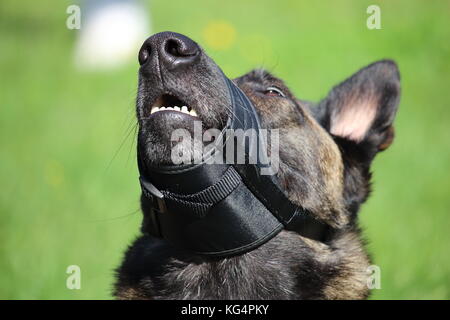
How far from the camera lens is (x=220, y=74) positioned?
334 centimetres

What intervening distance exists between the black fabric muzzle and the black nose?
0.35 m

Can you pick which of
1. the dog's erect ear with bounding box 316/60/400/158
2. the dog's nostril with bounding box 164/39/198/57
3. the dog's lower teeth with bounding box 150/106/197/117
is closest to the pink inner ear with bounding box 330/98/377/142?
the dog's erect ear with bounding box 316/60/400/158

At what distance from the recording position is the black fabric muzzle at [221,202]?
10.5ft

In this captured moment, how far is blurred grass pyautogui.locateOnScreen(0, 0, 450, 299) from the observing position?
6.32 meters

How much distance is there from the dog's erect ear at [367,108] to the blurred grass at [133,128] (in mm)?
627

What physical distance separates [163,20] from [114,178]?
23.4 ft

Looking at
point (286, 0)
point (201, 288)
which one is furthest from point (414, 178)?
point (286, 0)

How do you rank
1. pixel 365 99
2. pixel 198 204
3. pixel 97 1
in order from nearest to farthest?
pixel 198 204
pixel 365 99
pixel 97 1

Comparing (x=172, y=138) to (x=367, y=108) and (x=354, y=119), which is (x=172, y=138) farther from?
(x=367, y=108)
